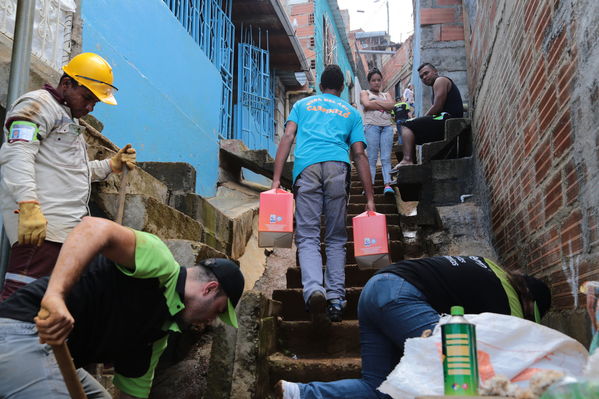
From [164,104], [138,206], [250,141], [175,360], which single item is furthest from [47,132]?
[250,141]

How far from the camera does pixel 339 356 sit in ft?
12.5

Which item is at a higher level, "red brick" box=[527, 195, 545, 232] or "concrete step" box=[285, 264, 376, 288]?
"red brick" box=[527, 195, 545, 232]

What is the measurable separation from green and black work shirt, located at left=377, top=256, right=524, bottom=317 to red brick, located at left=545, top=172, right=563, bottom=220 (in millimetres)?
675

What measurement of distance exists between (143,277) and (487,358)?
1215 mm

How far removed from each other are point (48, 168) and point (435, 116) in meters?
4.21

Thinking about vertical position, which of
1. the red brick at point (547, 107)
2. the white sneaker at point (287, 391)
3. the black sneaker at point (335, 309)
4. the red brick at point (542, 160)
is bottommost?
the white sneaker at point (287, 391)

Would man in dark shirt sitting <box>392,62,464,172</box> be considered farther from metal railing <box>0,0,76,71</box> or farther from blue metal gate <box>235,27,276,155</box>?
blue metal gate <box>235,27,276,155</box>

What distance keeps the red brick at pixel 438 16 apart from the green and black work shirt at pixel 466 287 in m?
5.69

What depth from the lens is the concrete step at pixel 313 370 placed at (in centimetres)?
343

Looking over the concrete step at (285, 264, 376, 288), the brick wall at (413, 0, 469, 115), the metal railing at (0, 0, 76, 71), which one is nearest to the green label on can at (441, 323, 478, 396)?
the concrete step at (285, 264, 376, 288)

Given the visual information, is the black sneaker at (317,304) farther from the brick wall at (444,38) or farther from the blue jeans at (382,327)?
the brick wall at (444,38)

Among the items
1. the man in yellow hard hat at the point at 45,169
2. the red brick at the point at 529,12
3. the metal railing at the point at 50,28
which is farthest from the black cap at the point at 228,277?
the metal railing at the point at 50,28

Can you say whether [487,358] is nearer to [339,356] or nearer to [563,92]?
[563,92]

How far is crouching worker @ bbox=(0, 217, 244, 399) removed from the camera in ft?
5.71
